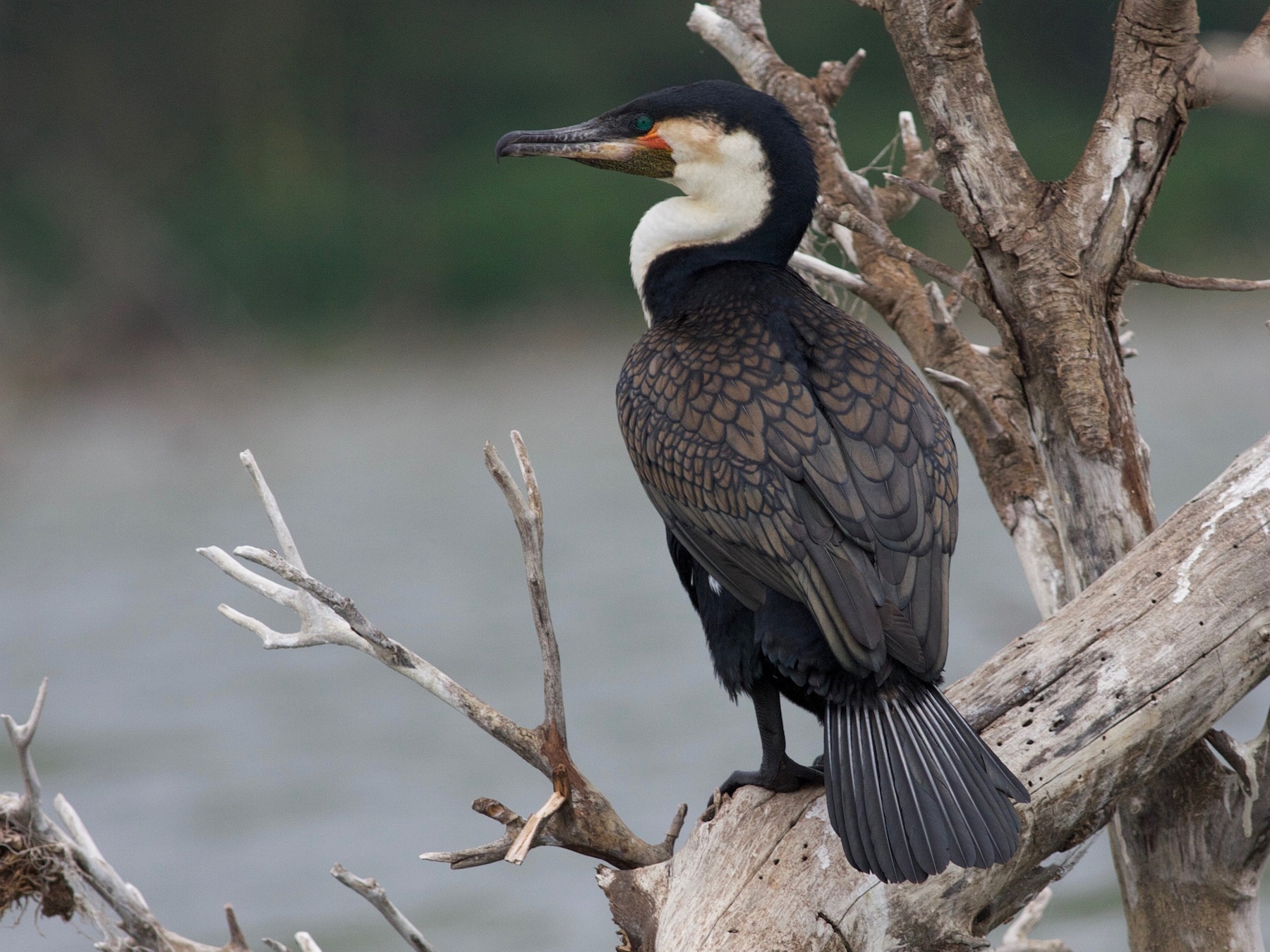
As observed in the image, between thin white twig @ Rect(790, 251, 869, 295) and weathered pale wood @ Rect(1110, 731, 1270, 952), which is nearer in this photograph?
weathered pale wood @ Rect(1110, 731, 1270, 952)

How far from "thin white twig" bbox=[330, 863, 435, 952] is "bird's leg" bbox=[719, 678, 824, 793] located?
554 millimetres

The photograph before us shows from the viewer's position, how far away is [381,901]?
2.29m

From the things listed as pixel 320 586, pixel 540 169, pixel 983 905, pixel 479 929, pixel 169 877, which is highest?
pixel 540 169

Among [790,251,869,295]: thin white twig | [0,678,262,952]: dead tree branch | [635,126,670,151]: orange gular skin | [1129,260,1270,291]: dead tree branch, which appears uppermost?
[790,251,869,295]: thin white twig

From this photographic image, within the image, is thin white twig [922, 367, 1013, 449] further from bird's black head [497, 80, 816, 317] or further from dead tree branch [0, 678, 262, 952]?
dead tree branch [0, 678, 262, 952]

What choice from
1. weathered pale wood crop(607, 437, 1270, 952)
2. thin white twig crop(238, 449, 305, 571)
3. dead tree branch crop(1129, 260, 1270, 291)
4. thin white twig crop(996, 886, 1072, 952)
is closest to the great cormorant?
weathered pale wood crop(607, 437, 1270, 952)

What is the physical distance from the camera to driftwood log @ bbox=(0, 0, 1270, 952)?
6.88 ft

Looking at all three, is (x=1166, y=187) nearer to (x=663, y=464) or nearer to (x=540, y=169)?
(x=540, y=169)

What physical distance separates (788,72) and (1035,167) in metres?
8.36

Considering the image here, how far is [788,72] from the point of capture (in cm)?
302

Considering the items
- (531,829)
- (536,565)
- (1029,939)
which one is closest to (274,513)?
(536,565)

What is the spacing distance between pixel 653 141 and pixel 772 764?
1.08 m

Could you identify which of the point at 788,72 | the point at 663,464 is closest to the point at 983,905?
the point at 663,464

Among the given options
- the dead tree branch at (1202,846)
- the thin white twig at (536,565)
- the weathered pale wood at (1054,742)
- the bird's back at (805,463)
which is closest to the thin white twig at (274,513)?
the thin white twig at (536,565)
